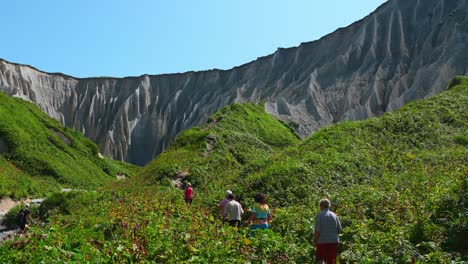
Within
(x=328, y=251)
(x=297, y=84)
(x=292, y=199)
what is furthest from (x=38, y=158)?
(x=297, y=84)

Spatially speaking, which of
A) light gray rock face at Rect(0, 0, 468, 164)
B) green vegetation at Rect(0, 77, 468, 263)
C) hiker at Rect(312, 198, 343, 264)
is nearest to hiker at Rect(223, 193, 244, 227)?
green vegetation at Rect(0, 77, 468, 263)

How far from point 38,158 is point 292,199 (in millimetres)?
24887

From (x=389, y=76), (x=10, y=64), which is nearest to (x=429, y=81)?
(x=389, y=76)

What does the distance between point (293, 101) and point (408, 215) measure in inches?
1993

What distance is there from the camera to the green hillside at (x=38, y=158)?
2902 cm

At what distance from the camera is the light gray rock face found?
52.6 meters

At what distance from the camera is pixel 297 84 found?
64562 mm

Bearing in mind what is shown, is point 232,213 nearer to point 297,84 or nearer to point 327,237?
point 327,237

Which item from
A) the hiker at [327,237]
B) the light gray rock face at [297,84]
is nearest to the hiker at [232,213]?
the hiker at [327,237]

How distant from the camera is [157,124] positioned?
8125 cm

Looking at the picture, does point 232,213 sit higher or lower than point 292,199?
lower

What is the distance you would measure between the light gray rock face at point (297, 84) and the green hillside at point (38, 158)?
20.6m

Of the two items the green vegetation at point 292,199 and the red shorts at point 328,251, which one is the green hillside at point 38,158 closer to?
the green vegetation at point 292,199

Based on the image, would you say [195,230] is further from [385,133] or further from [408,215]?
[385,133]
